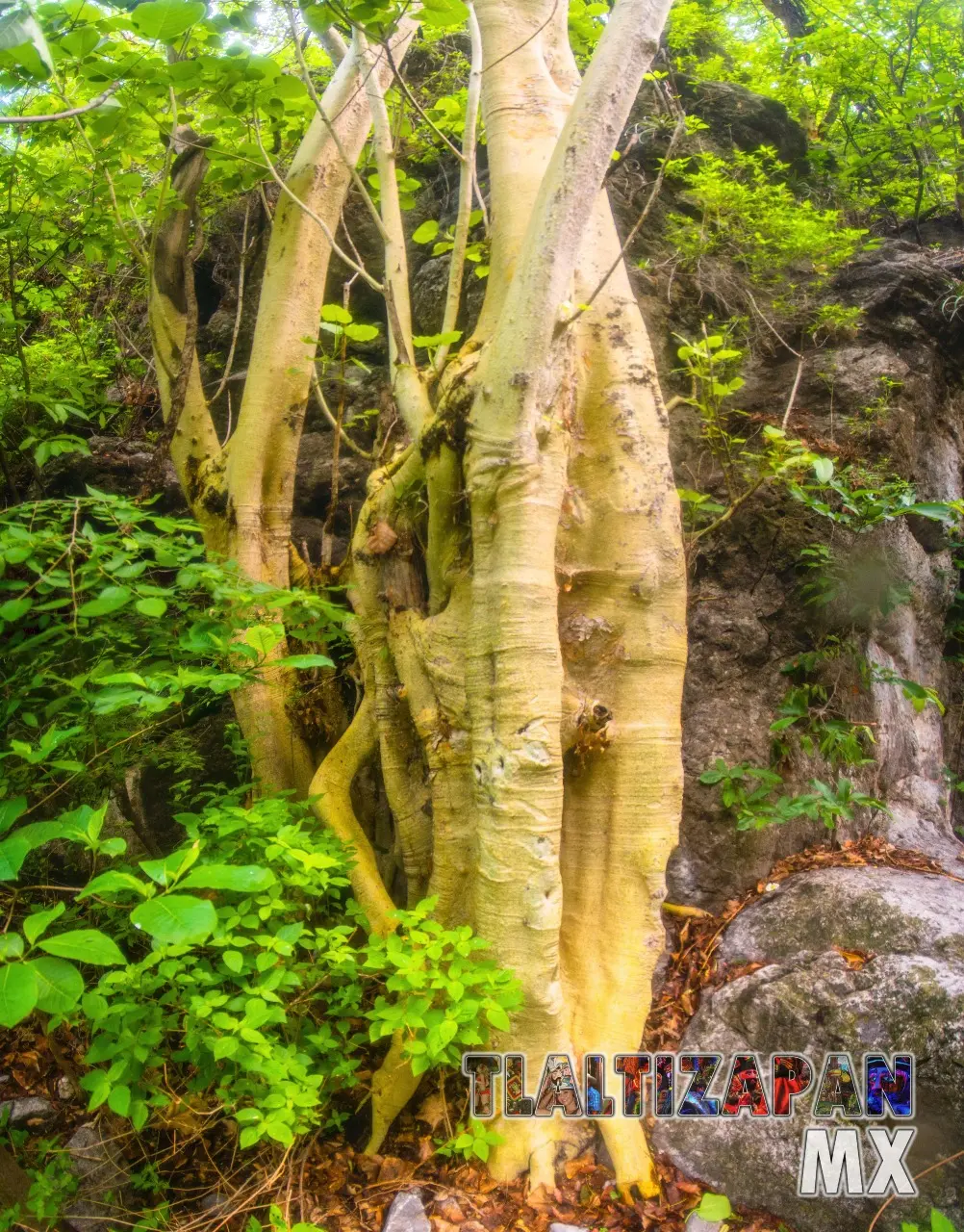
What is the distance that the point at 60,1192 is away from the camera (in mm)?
2145

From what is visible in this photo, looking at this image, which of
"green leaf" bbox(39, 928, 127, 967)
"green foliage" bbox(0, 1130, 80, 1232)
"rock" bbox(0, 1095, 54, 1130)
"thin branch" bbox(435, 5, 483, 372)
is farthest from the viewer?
"thin branch" bbox(435, 5, 483, 372)

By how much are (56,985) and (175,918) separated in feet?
0.78

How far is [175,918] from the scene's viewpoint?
1.45 metres

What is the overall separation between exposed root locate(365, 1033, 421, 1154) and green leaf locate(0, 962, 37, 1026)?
1.45 m

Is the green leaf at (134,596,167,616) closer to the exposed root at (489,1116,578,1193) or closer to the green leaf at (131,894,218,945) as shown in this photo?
the green leaf at (131,894,218,945)

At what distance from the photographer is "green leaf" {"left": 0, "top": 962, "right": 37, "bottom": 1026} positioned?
1.29 m

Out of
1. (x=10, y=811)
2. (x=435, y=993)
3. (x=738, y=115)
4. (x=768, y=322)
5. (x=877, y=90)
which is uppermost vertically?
(x=877, y=90)

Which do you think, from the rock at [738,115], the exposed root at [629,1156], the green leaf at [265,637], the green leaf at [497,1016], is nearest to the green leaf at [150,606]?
the green leaf at [265,637]

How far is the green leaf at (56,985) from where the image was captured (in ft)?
4.52

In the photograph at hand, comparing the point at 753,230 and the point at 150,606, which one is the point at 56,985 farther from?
the point at 753,230

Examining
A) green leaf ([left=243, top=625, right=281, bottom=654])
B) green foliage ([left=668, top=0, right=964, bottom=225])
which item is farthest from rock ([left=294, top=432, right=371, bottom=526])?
green foliage ([left=668, top=0, right=964, bottom=225])

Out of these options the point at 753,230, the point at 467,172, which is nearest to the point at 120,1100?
the point at 467,172

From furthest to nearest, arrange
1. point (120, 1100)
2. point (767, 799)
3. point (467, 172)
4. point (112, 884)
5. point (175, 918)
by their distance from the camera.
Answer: point (767, 799)
point (467, 172)
point (120, 1100)
point (112, 884)
point (175, 918)

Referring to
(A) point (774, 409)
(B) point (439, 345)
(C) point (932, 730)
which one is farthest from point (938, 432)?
(B) point (439, 345)
